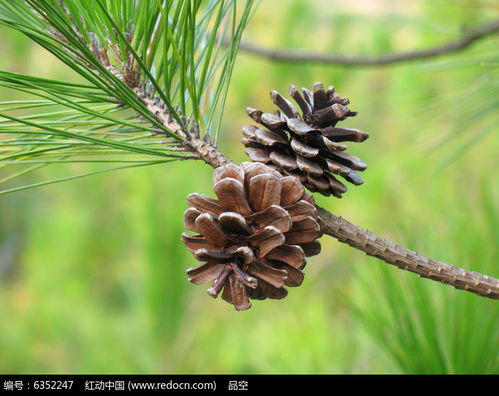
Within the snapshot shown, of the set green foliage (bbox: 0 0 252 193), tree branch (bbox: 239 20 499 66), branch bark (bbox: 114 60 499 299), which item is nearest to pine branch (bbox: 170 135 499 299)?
branch bark (bbox: 114 60 499 299)

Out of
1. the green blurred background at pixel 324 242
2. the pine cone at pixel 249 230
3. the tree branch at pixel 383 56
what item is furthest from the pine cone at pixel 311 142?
the tree branch at pixel 383 56

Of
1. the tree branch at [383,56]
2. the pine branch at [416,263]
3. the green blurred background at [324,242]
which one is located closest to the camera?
the pine branch at [416,263]

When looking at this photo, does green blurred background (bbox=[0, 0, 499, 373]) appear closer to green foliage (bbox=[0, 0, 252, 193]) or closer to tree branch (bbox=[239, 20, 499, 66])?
tree branch (bbox=[239, 20, 499, 66])

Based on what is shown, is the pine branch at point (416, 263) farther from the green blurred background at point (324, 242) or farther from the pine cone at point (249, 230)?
the green blurred background at point (324, 242)

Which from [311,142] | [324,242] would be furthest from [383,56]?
[324,242]

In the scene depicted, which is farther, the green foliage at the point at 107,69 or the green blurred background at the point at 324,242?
the green blurred background at the point at 324,242

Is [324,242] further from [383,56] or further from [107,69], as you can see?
[107,69]
